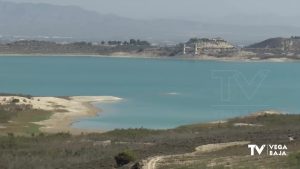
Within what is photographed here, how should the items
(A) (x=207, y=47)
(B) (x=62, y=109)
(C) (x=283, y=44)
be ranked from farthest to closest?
(C) (x=283, y=44) < (A) (x=207, y=47) < (B) (x=62, y=109)

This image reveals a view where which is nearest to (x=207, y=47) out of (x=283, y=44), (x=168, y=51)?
(x=168, y=51)

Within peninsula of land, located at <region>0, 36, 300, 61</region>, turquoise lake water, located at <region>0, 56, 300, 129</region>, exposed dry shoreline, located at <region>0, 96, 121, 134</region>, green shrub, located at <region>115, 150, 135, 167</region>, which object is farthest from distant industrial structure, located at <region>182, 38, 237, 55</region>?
green shrub, located at <region>115, 150, 135, 167</region>

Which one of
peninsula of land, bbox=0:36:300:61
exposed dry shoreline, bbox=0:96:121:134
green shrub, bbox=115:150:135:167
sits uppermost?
green shrub, bbox=115:150:135:167

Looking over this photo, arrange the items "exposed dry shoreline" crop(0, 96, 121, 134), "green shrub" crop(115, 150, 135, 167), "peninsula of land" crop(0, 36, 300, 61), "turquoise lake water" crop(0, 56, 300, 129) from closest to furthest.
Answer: "green shrub" crop(115, 150, 135, 167)
"exposed dry shoreline" crop(0, 96, 121, 134)
"turquoise lake water" crop(0, 56, 300, 129)
"peninsula of land" crop(0, 36, 300, 61)

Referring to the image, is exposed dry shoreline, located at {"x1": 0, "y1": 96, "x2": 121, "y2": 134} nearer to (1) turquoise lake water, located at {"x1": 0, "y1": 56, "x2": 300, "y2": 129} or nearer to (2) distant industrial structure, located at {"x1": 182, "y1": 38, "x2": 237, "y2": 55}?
(1) turquoise lake water, located at {"x1": 0, "y1": 56, "x2": 300, "y2": 129}

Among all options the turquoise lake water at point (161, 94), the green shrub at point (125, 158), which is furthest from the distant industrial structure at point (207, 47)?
the green shrub at point (125, 158)

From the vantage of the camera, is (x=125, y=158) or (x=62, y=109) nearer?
(x=125, y=158)

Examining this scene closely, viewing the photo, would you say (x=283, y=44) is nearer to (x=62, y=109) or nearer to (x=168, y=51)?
(x=168, y=51)

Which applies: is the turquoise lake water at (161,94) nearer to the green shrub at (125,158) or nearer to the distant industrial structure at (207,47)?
the green shrub at (125,158)

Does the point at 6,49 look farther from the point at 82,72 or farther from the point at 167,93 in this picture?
the point at 167,93
